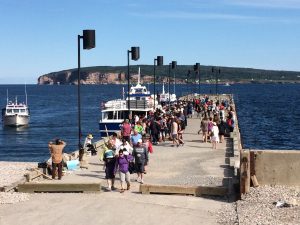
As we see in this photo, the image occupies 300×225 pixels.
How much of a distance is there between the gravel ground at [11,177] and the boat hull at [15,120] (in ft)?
171

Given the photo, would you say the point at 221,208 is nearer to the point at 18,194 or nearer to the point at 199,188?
the point at 199,188

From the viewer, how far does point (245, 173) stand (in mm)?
16750

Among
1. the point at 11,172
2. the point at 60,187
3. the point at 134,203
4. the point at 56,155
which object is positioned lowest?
the point at 11,172

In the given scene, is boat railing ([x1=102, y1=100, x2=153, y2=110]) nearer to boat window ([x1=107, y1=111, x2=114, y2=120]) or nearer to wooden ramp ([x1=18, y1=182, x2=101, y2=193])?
boat window ([x1=107, y1=111, x2=114, y2=120])

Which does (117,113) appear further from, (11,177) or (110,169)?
(110,169)

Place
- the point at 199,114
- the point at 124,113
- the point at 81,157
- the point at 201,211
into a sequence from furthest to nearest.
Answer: the point at 199,114 < the point at 124,113 < the point at 81,157 < the point at 201,211

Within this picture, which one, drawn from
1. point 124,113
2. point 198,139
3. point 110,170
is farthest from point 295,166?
point 124,113

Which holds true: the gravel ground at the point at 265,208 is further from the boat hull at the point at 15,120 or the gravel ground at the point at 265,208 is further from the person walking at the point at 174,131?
the boat hull at the point at 15,120

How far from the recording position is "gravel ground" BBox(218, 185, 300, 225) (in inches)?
565

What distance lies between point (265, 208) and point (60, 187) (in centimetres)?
671

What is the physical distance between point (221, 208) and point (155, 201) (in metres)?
2.07

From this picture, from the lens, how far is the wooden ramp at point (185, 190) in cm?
1745

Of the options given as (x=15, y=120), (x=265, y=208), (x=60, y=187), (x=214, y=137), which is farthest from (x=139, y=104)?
(x=15, y=120)

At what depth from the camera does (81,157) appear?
23141mm
